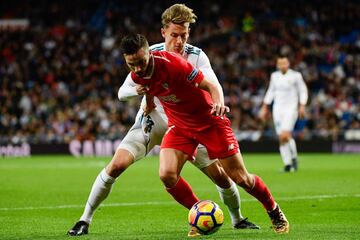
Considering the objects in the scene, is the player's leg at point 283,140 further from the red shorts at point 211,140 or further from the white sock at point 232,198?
the red shorts at point 211,140

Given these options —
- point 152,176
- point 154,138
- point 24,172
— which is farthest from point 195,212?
point 24,172

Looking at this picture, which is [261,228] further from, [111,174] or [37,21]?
[37,21]

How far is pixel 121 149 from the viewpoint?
323 inches

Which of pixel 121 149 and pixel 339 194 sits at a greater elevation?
pixel 121 149

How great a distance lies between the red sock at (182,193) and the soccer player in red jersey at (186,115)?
16 cm

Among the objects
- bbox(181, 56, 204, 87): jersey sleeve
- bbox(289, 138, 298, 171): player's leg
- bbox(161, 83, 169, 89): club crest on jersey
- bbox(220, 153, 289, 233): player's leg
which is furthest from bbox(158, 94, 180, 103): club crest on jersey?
bbox(289, 138, 298, 171): player's leg

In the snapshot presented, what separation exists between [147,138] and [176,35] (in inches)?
45.6

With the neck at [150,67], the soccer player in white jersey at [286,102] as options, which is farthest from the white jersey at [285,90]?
the neck at [150,67]

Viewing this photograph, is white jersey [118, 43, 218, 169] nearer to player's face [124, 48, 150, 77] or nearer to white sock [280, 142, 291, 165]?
player's face [124, 48, 150, 77]

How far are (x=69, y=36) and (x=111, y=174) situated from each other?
85.2ft

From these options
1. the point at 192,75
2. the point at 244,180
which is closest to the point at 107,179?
the point at 244,180

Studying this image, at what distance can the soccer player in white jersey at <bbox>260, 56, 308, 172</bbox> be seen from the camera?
17516 millimetres

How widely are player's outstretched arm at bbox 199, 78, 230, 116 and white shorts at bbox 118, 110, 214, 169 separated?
3.72 feet

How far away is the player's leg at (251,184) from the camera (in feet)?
25.3
